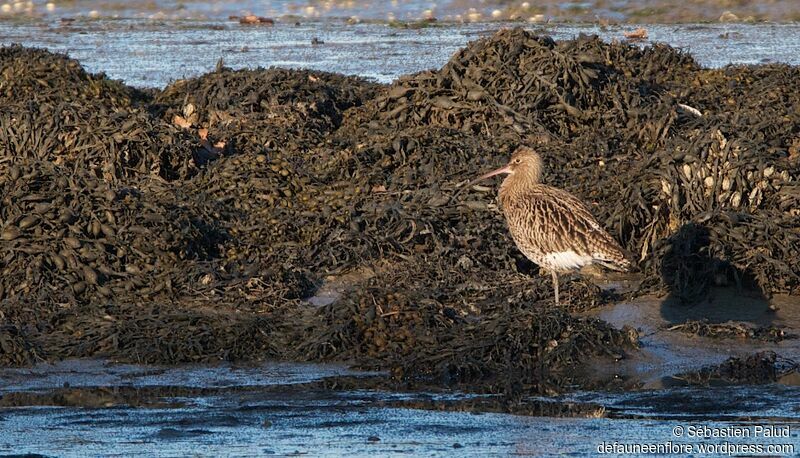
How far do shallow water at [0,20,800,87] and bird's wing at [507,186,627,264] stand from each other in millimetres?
7796

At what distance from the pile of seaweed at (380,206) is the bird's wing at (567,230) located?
395mm

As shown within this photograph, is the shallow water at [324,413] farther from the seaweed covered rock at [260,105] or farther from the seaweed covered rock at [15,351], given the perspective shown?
the seaweed covered rock at [260,105]

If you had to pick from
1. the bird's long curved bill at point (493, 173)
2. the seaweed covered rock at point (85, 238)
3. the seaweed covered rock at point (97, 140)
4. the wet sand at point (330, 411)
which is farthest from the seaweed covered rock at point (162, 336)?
the seaweed covered rock at point (97, 140)

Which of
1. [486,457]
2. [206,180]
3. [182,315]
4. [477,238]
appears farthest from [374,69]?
[486,457]

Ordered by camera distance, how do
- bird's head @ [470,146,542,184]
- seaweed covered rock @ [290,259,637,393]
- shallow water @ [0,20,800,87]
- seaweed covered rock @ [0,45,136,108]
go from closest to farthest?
seaweed covered rock @ [290,259,637,393], bird's head @ [470,146,542,184], seaweed covered rock @ [0,45,136,108], shallow water @ [0,20,800,87]

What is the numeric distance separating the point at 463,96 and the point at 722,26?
11.4m

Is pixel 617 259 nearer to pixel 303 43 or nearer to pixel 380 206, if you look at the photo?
pixel 380 206

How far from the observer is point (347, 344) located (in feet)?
25.5

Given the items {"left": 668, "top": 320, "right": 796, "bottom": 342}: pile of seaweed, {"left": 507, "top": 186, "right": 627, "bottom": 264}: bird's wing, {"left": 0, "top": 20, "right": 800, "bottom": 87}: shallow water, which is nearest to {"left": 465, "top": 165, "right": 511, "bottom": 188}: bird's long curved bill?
{"left": 507, "top": 186, "right": 627, "bottom": 264}: bird's wing

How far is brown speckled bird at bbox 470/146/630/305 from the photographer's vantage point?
829 cm

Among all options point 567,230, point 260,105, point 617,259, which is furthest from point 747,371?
point 260,105

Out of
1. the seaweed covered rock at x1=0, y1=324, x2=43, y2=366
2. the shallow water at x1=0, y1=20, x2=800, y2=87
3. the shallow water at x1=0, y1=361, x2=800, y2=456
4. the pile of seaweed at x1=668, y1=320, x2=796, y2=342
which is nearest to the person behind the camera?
the shallow water at x1=0, y1=361, x2=800, y2=456

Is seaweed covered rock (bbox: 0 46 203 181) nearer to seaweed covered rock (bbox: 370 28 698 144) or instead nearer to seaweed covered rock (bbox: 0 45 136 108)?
seaweed covered rock (bbox: 0 45 136 108)

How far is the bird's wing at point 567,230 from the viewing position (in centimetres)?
828
